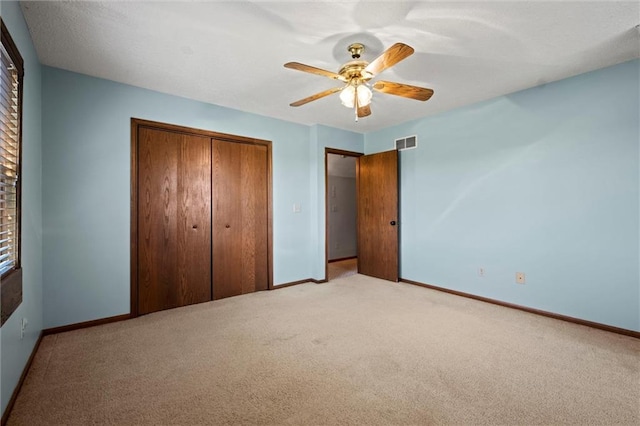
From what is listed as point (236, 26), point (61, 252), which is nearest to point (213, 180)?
point (61, 252)

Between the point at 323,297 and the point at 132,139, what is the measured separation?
8.82ft

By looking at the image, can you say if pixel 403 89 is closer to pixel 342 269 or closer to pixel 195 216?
pixel 195 216

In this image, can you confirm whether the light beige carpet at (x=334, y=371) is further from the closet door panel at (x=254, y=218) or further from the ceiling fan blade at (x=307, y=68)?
the ceiling fan blade at (x=307, y=68)

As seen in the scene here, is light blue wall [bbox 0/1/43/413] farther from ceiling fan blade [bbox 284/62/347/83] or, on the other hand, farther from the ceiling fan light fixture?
the ceiling fan light fixture

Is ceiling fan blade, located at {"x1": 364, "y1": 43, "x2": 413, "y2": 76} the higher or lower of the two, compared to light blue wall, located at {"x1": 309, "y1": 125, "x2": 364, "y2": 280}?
higher

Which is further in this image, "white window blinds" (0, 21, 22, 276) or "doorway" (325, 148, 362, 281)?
"doorway" (325, 148, 362, 281)

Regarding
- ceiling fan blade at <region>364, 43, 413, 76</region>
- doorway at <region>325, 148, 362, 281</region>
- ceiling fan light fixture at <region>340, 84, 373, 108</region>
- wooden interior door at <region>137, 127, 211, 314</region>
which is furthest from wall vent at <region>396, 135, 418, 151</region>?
wooden interior door at <region>137, 127, 211, 314</region>

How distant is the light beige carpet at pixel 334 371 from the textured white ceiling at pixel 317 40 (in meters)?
2.32

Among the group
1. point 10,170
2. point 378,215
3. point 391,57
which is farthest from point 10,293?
point 378,215

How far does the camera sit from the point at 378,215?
4645mm

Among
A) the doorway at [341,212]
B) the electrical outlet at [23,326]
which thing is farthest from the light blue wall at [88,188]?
the doorway at [341,212]

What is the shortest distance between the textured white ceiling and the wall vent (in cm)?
118

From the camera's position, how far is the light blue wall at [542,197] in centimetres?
257

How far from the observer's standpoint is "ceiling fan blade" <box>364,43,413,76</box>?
1.74 meters
